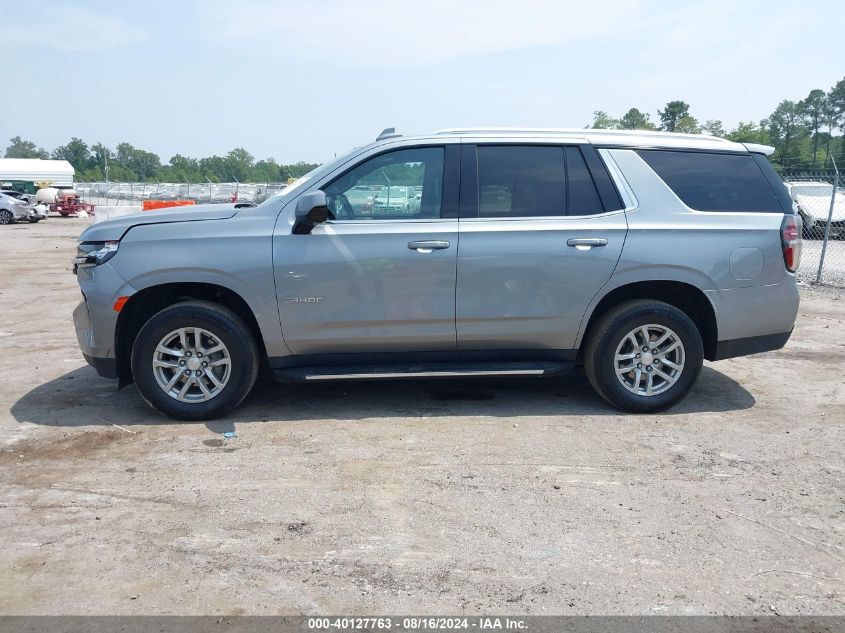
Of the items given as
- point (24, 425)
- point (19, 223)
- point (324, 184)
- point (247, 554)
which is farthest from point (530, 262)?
point (19, 223)

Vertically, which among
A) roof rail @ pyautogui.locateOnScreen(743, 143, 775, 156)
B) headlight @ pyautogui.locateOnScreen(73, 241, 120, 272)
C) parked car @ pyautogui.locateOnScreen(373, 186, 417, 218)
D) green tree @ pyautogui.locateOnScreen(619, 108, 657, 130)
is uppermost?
green tree @ pyautogui.locateOnScreen(619, 108, 657, 130)

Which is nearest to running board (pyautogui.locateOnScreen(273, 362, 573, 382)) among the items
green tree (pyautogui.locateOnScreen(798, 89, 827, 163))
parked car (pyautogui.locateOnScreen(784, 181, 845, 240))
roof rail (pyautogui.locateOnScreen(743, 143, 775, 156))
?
roof rail (pyautogui.locateOnScreen(743, 143, 775, 156))

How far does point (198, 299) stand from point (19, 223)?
31.7m

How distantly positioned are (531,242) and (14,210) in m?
31.7

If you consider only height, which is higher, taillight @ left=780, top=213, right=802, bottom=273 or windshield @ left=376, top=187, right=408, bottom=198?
windshield @ left=376, top=187, right=408, bottom=198

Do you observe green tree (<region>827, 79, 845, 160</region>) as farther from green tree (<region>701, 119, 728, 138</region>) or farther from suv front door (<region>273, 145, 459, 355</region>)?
suv front door (<region>273, 145, 459, 355</region>)

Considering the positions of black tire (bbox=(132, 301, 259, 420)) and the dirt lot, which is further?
black tire (bbox=(132, 301, 259, 420))

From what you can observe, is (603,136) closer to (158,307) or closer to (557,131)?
(557,131)

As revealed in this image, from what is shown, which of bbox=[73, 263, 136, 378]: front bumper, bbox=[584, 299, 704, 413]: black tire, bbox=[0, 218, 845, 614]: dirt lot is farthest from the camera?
bbox=[584, 299, 704, 413]: black tire

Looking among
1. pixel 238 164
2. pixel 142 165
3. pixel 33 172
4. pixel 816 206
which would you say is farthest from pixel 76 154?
pixel 816 206

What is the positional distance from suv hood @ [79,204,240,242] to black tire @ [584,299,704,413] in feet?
9.09

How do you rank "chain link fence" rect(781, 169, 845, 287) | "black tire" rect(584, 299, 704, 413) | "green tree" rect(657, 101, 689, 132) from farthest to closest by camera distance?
"green tree" rect(657, 101, 689, 132) → "chain link fence" rect(781, 169, 845, 287) → "black tire" rect(584, 299, 704, 413)

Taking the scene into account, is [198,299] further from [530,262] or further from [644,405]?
[644,405]

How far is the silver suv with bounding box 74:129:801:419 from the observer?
4957 mm
